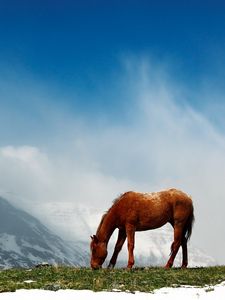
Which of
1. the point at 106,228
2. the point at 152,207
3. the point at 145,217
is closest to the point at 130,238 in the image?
the point at 145,217

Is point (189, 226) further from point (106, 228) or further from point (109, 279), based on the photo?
point (109, 279)

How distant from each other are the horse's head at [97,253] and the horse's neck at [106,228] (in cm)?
28

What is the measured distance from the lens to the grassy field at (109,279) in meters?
19.3

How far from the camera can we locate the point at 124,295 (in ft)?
58.4

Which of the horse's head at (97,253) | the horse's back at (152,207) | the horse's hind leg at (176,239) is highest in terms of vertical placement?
the horse's back at (152,207)

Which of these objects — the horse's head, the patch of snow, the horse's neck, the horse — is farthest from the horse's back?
the patch of snow

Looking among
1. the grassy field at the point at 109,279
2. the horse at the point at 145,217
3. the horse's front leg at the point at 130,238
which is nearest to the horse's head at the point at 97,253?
the horse at the point at 145,217

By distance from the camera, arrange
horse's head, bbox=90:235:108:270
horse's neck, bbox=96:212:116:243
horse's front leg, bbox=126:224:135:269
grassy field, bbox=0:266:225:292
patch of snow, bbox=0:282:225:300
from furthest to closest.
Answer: horse's neck, bbox=96:212:116:243 → horse's head, bbox=90:235:108:270 → horse's front leg, bbox=126:224:135:269 → grassy field, bbox=0:266:225:292 → patch of snow, bbox=0:282:225:300

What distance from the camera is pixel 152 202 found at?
88.4 feet

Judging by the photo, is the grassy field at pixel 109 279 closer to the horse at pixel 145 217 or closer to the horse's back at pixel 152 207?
the horse at pixel 145 217

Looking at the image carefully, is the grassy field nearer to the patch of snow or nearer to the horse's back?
the patch of snow

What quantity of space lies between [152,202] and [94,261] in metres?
4.53

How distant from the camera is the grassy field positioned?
19.3 meters

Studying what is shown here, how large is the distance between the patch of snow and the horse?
7.98 metres
